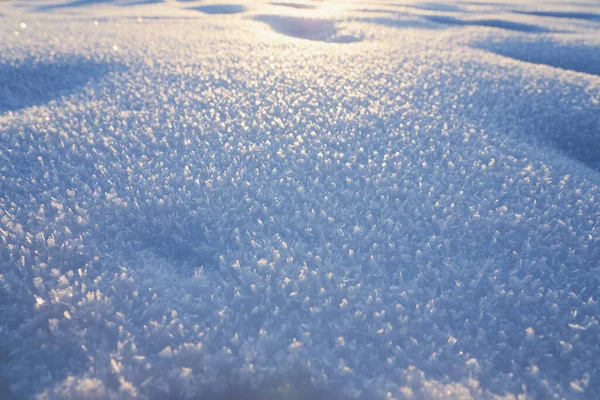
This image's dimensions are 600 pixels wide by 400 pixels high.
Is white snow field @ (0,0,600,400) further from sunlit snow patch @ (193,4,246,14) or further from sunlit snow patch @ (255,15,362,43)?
sunlit snow patch @ (193,4,246,14)

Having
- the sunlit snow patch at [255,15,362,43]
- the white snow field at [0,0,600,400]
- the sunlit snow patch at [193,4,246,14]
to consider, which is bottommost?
the white snow field at [0,0,600,400]

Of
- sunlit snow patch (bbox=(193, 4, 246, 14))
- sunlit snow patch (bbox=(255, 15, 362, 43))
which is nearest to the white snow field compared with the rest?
sunlit snow patch (bbox=(255, 15, 362, 43))

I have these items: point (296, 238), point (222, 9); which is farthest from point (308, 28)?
point (296, 238)

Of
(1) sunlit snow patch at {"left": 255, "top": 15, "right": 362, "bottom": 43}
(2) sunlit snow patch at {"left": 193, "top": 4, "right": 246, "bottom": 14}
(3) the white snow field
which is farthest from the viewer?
(2) sunlit snow patch at {"left": 193, "top": 4, "right": 246, "bottom": 14}

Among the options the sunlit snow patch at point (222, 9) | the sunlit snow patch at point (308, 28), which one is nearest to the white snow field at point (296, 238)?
the sunlit snow patch at point (308, 28)

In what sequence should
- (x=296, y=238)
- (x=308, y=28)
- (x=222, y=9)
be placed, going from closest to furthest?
(x=296, y=238) → (x=308, y=28) → (x=222, y=9)

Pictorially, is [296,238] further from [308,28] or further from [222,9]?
[222,9]

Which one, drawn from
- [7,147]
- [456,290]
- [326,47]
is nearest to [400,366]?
[456,290]

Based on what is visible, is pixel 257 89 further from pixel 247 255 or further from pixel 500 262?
pixel 500 262
